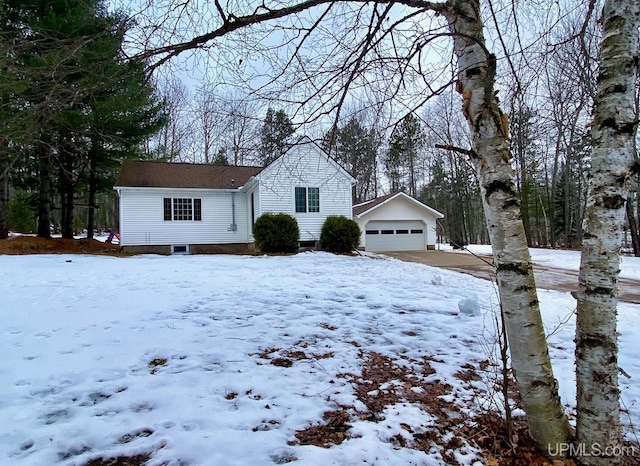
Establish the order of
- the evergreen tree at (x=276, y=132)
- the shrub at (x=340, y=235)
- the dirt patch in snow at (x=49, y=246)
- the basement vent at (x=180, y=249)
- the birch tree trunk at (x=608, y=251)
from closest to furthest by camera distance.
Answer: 1. the birch tree trunk at (x=608, y=251)
2. the evergreen tree at (x=276, y=132)
3. the dirt patch in snow at (x=49, y=246)
4. the shrub at (x=340, y=235)
5. the basement vent at (x=180, y=249)

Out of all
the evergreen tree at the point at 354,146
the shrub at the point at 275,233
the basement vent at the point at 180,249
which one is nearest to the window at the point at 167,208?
the basement vent at the point at 180,249

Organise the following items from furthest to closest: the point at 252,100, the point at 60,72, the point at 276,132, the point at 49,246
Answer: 1. the point at 49,246
2. the point at 276,132
3. the point at 252,100
4. the point at 60,72

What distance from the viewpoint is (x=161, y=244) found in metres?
14.7

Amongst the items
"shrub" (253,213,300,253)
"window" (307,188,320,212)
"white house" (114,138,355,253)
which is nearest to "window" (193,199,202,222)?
"white house" (114,138,355,253)

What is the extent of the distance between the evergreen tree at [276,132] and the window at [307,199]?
453 inches

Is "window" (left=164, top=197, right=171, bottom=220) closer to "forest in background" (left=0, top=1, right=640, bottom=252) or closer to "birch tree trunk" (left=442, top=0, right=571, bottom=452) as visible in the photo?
"forest in background" (left=0, top=1, right=640, bottom=252)

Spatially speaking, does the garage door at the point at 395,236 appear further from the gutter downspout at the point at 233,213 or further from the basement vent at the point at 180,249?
the basement vent at the point at 180,249

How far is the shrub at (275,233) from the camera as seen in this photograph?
13250 mm

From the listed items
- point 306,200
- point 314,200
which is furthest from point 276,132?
point 314,200

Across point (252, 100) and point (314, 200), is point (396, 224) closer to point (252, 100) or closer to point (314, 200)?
point (314, 200)

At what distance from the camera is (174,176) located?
1546 cm

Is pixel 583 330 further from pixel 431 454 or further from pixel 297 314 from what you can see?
pixel 297 314

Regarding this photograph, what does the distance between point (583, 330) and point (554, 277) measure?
9.33m

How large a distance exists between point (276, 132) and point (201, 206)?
13.1 metres
